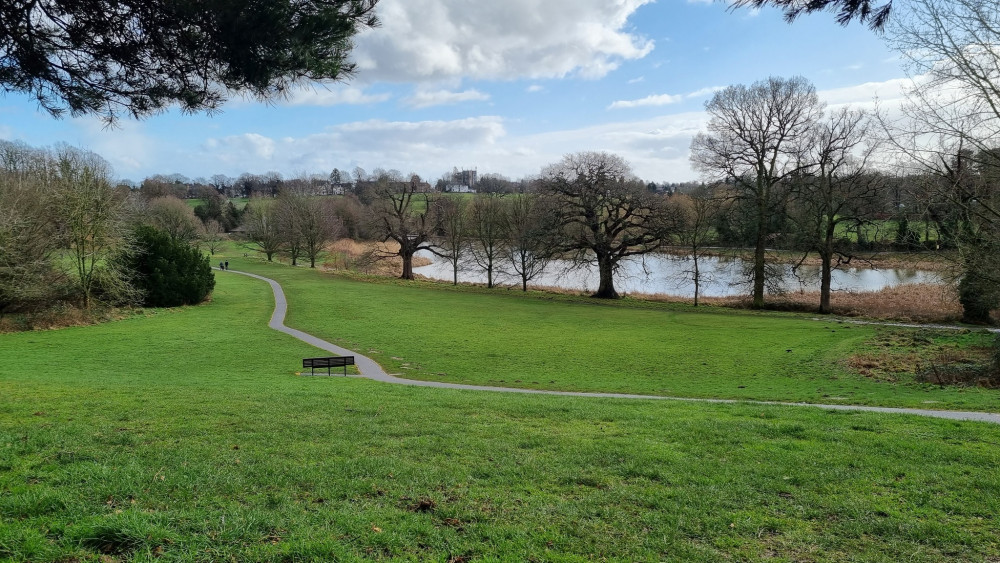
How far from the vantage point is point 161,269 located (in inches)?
1357

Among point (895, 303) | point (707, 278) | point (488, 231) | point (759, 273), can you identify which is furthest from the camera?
point (488, 231)

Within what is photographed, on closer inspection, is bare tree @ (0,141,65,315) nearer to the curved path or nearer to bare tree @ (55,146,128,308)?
bare tree @ (55,146,128,308)

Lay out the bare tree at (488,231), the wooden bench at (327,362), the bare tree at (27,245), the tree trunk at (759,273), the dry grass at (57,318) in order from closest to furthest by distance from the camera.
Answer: the wooden bench at (327,362) → the bare tree at (27,245) → the dry grass at (57,318) → the tree trunk at (759,273) → the bare tree at (488,231)

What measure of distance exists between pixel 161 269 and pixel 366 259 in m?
21.6

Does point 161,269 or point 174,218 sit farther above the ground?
point 174,218

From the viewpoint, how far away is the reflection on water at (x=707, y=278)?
43469 mm

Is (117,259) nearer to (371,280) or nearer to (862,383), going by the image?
(371,280)

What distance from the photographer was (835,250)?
3372cm

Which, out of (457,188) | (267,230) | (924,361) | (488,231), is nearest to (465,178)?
(457,188)

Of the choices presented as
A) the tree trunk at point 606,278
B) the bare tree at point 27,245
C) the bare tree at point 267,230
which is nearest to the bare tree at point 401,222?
the tree trunk at point 606,278

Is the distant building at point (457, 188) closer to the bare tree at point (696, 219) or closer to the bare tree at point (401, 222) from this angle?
the bare tree at point (401, 222)

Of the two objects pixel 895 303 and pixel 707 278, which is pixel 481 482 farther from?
pixel 707 278

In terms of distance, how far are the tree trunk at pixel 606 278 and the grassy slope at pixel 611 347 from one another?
269cm

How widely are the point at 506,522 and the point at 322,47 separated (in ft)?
19.3
